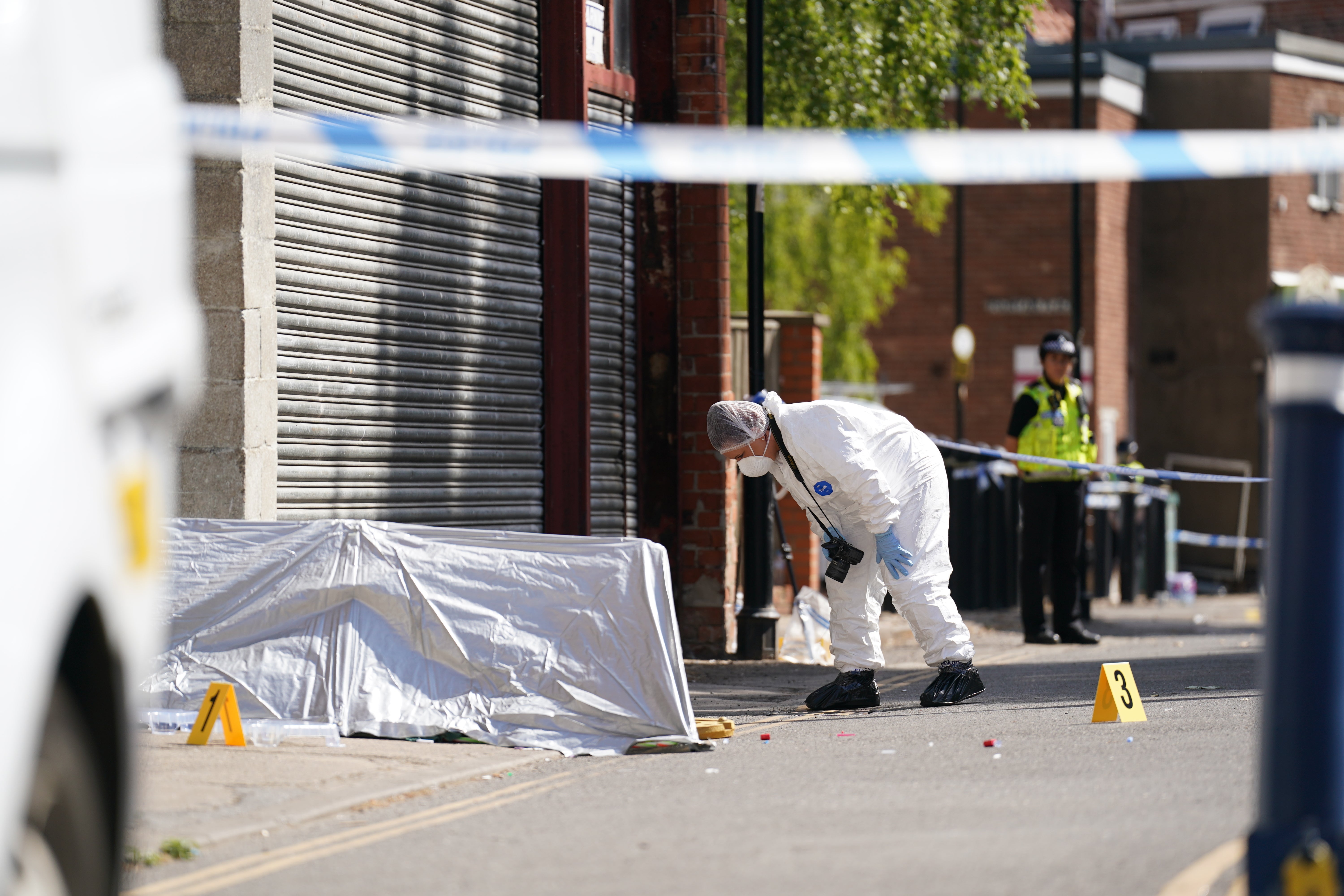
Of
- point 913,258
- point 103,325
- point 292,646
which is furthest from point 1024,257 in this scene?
point 103,325

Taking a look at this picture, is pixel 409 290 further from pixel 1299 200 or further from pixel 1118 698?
pixel 1299 200

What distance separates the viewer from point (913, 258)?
94.5 ft

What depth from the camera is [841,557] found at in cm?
888

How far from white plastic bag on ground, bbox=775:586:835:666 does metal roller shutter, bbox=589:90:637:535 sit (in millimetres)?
1288

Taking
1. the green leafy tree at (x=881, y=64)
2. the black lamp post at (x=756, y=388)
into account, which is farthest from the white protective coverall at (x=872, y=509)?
the green leafy tree at (x=881, y=64)

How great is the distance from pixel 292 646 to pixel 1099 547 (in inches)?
501

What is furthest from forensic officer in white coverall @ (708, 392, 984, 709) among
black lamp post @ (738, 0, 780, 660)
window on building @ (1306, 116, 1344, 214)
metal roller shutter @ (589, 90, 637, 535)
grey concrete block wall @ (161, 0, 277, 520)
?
window on building @ (1306, 116, 1344, 214)

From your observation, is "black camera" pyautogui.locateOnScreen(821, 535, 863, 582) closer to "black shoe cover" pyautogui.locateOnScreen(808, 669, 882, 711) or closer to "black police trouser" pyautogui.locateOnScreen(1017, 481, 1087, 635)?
"black shoe cover" pyautogui.locateOnScreen(808, 669, 882, 711)

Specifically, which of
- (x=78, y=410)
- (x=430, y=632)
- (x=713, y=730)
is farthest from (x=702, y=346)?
(x=78, y=410)

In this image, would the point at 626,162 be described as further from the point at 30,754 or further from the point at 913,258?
the point at 913,258

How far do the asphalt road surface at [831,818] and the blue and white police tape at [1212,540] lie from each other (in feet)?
42.9

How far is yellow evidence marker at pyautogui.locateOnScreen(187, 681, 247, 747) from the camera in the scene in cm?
735

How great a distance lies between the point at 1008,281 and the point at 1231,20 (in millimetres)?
13246

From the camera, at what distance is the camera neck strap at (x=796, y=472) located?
8773 millimetres
